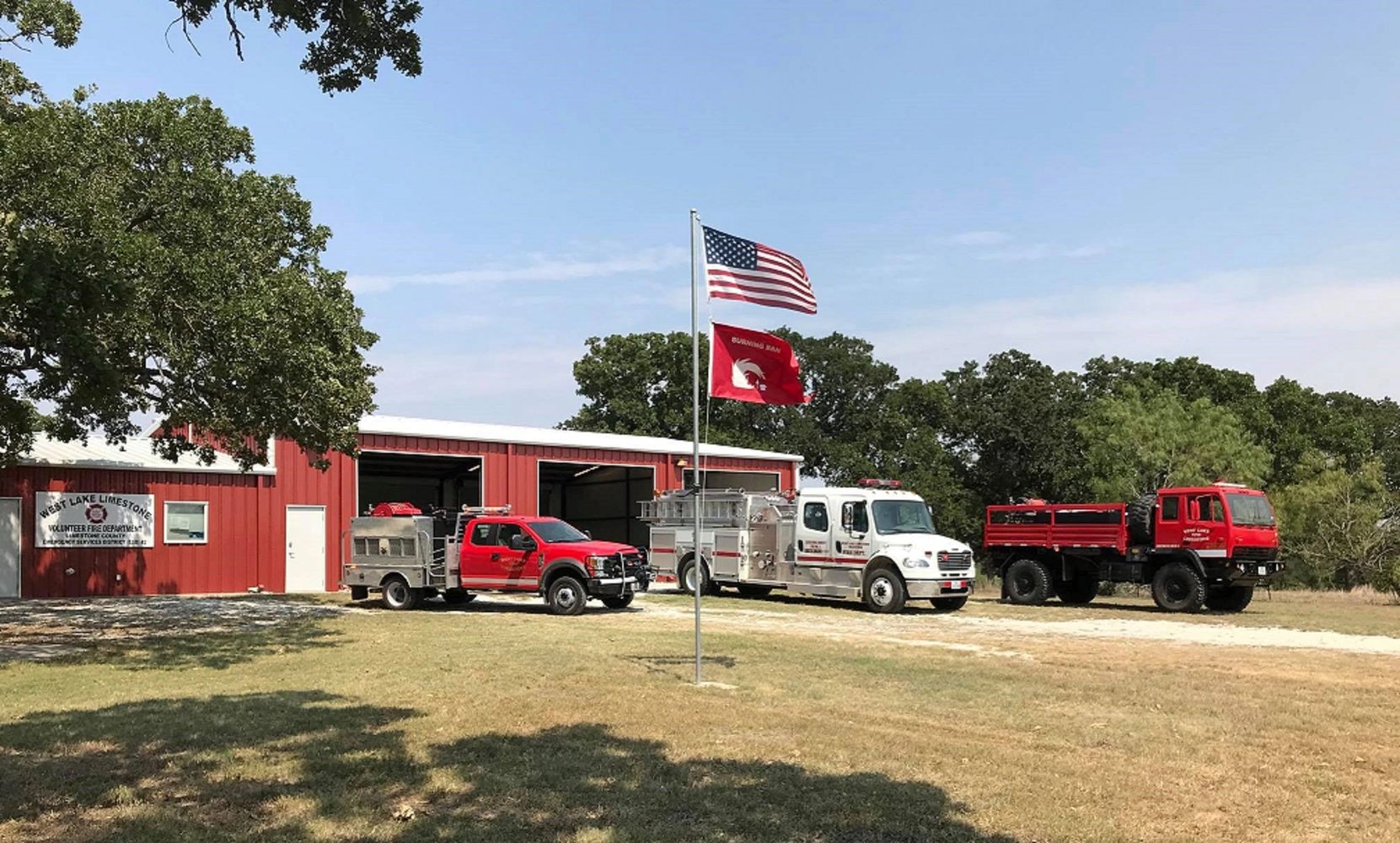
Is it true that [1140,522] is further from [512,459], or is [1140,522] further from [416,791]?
[416,791]

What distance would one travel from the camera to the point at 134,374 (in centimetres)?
1633

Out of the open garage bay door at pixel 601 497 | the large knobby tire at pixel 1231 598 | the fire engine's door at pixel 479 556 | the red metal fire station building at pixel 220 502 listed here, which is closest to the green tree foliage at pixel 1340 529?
the large knobby tire at pixel 1231 598

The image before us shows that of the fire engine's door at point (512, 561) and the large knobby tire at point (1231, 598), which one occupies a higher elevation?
the fire engine's door at point (512, 561)

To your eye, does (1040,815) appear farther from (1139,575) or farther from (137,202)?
(1139,575)

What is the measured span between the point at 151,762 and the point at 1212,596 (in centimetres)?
2088

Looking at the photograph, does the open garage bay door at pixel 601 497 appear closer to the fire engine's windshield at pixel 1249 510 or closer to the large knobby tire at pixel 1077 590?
the large knobby tire at pixel 1077 590

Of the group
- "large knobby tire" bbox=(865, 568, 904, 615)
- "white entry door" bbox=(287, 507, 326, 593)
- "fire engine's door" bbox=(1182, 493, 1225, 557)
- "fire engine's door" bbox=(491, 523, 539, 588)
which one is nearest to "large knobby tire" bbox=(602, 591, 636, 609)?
"fire engine's door" bbox=(491, 523, 539, 588)

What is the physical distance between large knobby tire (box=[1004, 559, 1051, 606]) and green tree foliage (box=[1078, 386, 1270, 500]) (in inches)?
1014

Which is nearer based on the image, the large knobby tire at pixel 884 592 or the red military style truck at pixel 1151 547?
the large knobby tire at pixel 884 592

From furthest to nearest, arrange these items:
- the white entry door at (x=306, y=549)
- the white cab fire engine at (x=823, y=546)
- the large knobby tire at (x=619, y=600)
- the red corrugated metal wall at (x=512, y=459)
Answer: the red corrugated metal wall at (x=512, y=459), the white entry door at (x=306, y=549), the white cab fire engine at (x=823, y=546), the large knobby tire at (x=619, y=600)

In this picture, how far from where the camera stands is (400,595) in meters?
Answer: 21.4

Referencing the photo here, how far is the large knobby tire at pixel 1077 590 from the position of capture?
2434cm

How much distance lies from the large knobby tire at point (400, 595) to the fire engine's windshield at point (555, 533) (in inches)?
112

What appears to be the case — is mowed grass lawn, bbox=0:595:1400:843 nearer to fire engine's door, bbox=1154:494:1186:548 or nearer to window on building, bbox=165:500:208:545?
fire engine's door, bbox=1154:494:1186:548
